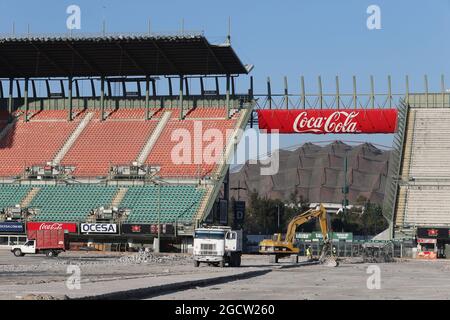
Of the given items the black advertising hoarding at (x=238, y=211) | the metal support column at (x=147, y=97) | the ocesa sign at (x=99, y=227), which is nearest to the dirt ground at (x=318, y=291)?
the ocesa sign at (x=99, y=227)

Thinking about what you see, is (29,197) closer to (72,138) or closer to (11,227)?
(11,227)

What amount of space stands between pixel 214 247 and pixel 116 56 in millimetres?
40537

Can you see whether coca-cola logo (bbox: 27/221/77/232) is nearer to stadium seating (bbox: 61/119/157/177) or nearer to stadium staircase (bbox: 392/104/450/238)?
stadium seating (bbox: 61/119/157/177)

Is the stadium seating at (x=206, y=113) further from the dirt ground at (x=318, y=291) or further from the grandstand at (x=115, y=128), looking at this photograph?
the dirt ground at (x=318, y=291)

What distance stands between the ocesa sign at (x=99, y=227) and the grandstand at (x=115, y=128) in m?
1.11

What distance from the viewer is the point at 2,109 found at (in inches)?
3890

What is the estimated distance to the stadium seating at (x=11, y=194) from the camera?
85.4 metres

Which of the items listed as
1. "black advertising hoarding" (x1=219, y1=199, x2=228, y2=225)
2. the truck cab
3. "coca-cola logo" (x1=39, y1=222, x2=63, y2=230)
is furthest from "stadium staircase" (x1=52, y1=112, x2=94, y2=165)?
the truck cab

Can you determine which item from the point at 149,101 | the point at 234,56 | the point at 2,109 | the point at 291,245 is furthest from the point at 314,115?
the point at 2,109

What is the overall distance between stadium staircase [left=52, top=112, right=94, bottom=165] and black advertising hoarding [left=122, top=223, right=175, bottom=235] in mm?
13806

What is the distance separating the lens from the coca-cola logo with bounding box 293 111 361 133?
90.2 m

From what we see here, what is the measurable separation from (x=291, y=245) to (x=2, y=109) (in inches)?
1764
